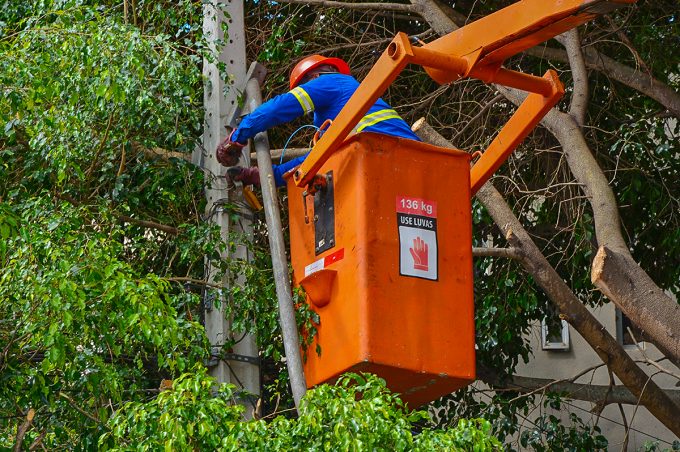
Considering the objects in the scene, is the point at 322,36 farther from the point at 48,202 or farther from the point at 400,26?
the point at 48,202

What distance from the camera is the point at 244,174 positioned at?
23.5ft

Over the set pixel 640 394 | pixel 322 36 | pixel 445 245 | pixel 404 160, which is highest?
pixel 322 36

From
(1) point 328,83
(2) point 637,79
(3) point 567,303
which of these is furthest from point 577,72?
(1) point 328,83

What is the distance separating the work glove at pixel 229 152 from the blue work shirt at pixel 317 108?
3.8 inches

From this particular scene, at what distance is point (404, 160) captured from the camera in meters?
6.20

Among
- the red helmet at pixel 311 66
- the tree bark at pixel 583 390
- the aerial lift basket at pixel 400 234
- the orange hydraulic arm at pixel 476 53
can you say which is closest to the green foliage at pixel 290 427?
the aerial lift basket at pixel 400 234

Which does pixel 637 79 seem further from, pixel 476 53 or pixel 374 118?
pixel 476 53

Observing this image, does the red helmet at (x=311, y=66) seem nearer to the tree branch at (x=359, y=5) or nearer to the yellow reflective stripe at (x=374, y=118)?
the yellow reflective stripe at (x=374, y=118)

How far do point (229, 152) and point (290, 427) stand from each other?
7.51 feet

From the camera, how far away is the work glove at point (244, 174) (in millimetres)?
7148

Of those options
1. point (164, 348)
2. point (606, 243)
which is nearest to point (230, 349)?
point (164, 348)

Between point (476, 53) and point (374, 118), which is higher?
point (476, 53)

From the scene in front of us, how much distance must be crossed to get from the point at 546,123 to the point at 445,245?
218cm

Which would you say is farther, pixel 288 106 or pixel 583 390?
pixel 583 390
